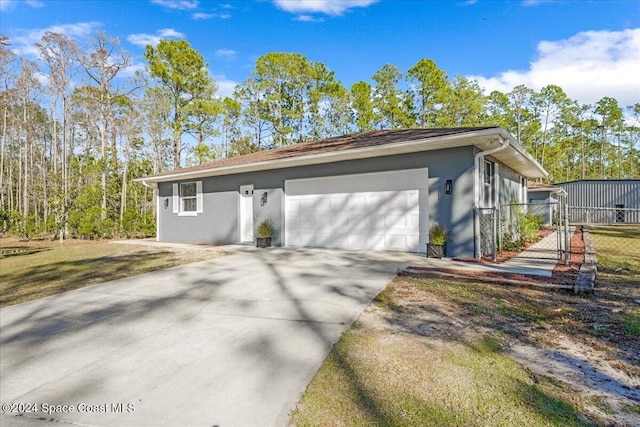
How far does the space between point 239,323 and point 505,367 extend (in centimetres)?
244

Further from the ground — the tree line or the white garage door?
the tree line

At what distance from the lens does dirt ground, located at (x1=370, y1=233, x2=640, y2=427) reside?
212 cm

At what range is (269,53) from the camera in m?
21.2

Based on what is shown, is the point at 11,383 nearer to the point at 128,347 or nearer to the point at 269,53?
the point at 128,347

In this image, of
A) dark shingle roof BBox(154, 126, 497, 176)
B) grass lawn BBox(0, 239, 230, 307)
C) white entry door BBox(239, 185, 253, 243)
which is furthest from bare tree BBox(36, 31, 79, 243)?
white entry door BBox(239, 185, 253, 243)

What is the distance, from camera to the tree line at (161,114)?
15.2m

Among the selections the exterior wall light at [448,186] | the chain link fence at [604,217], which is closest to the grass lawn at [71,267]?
the exterior wall light at [448,186]

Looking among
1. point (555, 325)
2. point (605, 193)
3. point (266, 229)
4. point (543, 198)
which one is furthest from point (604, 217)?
point (555, 325)

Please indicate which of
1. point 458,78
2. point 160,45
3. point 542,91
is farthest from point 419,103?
point 160,45

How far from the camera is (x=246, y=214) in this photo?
35.3 feet

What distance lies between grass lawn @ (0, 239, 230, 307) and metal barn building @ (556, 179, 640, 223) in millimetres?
23970

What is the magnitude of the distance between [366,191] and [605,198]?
2252 cm

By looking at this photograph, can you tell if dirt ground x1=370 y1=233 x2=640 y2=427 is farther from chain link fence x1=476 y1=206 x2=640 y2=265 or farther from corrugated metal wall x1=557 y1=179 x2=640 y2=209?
corrugated metal wall x1=557 y1=179 x2=640 y2=209

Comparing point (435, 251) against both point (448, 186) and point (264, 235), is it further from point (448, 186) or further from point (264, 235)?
point (264, 235)
